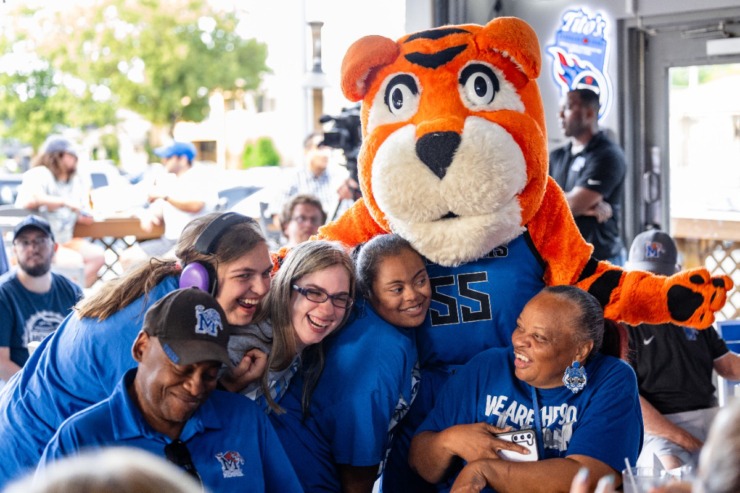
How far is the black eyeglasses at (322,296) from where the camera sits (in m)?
2.46

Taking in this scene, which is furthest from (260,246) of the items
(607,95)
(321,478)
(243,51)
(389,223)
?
(243,51)

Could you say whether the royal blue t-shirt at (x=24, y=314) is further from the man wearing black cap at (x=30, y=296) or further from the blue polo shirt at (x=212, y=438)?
the blue polo shirt at (x=212, y=438)

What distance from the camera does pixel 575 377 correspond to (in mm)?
2373

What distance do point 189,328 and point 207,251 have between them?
44 cm

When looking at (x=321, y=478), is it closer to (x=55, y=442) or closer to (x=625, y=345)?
(x=55, y=442)

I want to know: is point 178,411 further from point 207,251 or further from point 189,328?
point 207,251

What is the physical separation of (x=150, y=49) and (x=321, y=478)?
20784 millimetres

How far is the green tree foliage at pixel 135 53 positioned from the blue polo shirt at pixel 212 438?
20841mm

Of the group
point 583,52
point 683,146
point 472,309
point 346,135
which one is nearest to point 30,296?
point 346,135

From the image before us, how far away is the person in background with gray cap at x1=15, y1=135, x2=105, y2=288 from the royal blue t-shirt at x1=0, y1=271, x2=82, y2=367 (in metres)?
2.63

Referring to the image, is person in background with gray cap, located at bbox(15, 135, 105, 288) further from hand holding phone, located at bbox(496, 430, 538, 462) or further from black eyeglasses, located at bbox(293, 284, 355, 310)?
hand holding phone, located at bbox(496, 430, 538, 462)

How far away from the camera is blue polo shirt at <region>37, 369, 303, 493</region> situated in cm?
195

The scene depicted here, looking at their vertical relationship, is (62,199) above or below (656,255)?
above

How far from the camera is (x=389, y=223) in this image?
2703 mm
